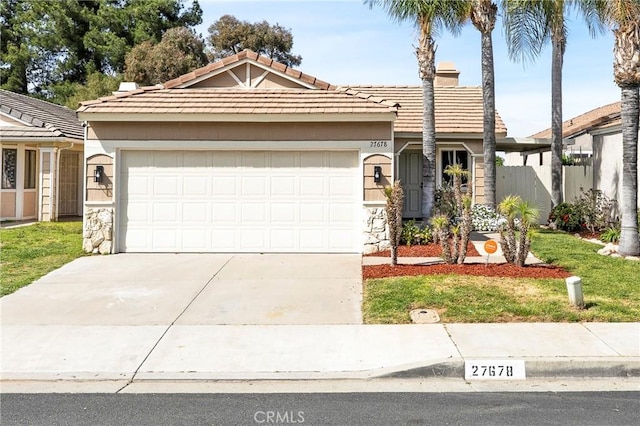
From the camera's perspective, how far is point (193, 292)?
938 cm

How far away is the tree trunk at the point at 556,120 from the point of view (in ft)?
59.2

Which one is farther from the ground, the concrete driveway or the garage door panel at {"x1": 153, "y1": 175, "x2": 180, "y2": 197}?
the garage door panel at {"x1": 153, "y1": 175, "x2": 180, "y2": 197}

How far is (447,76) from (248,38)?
61.0ft

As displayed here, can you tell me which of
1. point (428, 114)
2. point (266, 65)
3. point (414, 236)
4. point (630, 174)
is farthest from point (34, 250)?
point (630, 174)

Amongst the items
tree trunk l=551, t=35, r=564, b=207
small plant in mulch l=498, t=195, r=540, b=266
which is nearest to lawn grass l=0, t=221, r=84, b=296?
small plant in mulch l=498, t=195, r=540, b=266

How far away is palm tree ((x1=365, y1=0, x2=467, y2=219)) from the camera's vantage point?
44.3 feet

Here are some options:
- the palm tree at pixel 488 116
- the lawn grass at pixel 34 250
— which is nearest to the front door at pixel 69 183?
the lawn grass at pixel 34 250

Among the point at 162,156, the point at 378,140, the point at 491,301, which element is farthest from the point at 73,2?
the point at 491,301

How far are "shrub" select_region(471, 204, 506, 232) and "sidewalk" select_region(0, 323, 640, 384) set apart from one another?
7.87 metres

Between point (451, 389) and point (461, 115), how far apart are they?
13.8 metres

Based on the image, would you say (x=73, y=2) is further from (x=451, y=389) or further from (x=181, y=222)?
(x=451, y=389)

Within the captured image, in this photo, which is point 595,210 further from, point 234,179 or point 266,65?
point 234,179

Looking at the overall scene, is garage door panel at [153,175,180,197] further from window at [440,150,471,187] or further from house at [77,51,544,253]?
window at [440,150,471,187]

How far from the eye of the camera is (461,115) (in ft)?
59.8
